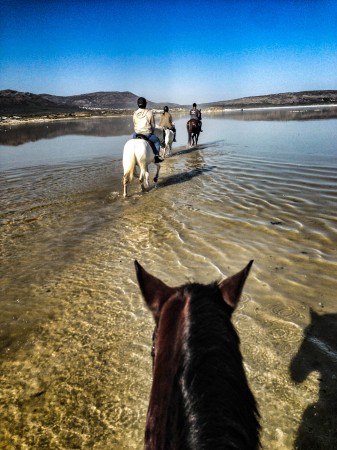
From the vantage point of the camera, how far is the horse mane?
91 centimetres

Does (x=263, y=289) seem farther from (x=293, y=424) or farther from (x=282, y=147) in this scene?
(x=282, y=147)

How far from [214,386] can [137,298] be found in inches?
127

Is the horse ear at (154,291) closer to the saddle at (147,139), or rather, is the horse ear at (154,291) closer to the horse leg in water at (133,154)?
the horse leg in water at (133,154)

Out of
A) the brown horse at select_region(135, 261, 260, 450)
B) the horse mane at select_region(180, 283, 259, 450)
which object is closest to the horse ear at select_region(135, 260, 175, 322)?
the brown horse at select_region(135, 261, 260, 450)

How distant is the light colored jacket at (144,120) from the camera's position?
31.7ft

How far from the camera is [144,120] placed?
32.1 feet

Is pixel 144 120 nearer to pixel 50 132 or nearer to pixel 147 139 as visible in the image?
pixel 147 139

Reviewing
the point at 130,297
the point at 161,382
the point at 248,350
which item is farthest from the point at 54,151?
the point at 161,382

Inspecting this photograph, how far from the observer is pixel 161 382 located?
3.54 feet

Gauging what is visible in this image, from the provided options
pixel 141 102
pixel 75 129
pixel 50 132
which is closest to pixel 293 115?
pixel 75 129

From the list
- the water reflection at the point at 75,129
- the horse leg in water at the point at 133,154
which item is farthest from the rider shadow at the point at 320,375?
the water reflection at the point at 75,129

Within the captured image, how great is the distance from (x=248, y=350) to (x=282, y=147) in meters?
14.9

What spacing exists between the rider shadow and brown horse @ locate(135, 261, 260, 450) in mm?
1697

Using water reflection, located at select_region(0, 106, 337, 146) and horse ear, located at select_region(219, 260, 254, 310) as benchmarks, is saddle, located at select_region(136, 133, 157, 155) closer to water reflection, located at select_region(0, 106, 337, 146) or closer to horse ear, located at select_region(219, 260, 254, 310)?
horse ear, located at select_region(219, 260, 254, 310)
